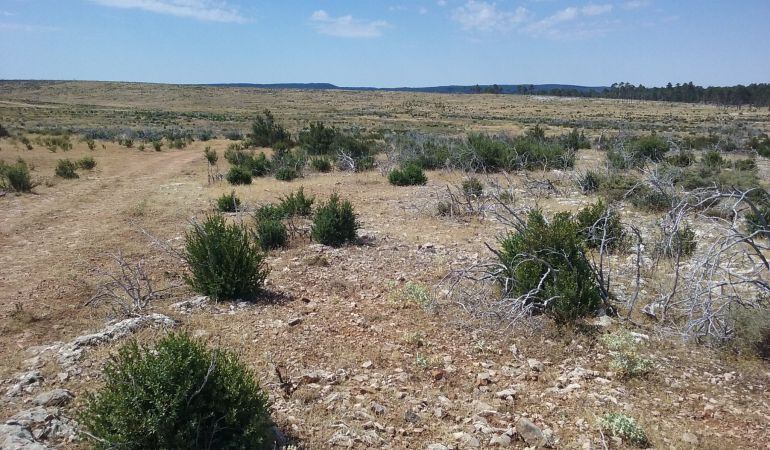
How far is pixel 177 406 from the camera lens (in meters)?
3.01

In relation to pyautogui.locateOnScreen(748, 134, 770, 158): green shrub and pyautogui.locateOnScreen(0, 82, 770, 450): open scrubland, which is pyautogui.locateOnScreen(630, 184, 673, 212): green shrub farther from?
pyautogui.locateOnScreen(748, 134, 770, 158): green shrub

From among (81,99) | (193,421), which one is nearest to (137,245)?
(193,421)

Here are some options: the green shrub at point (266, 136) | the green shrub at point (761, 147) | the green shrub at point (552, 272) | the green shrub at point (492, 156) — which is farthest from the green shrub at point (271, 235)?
the green shrub at point (761, 147)

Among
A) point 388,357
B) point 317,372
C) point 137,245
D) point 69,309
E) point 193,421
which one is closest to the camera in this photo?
point 193,421

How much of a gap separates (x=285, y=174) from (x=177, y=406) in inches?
545

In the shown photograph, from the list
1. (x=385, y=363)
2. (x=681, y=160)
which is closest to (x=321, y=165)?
(x=681, y=160)

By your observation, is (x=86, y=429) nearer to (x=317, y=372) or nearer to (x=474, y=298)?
(x=317, y=372)

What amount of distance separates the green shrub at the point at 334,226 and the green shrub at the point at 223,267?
7.51 feet

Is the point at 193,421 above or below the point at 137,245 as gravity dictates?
above

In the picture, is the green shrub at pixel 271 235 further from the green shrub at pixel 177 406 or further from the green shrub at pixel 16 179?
the green shrub at pixel 16 179

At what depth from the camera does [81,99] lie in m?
100

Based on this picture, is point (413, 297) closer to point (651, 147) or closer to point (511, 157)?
point (511, 157)

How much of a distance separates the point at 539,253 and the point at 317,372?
289 cm

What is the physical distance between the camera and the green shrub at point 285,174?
53.8 ft
